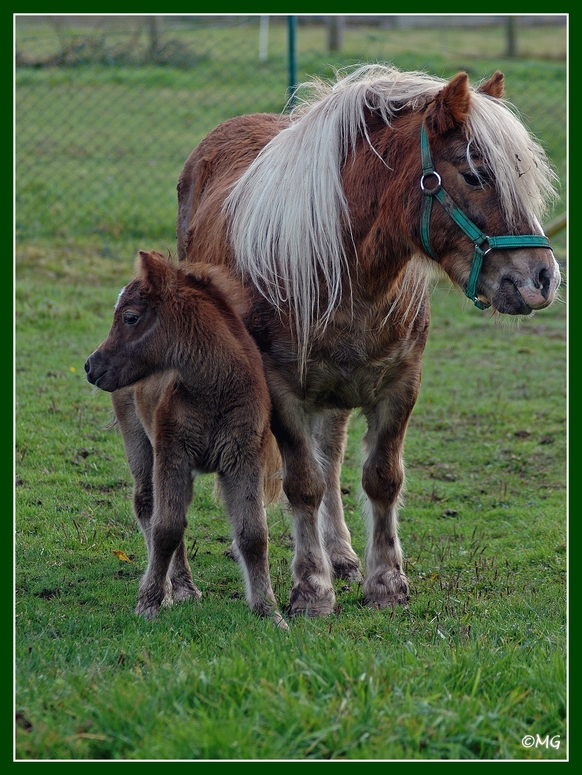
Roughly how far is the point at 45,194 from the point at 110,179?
1.15 meters

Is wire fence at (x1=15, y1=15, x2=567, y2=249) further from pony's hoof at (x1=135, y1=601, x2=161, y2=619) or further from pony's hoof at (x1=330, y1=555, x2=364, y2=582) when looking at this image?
pony's hoof at (x1=135, y1=601, x2=161, y2=619)

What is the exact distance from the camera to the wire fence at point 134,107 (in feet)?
41.4

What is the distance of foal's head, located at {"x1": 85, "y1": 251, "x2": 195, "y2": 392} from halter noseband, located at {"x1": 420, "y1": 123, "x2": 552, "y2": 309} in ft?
4.11

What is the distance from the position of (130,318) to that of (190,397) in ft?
1.69

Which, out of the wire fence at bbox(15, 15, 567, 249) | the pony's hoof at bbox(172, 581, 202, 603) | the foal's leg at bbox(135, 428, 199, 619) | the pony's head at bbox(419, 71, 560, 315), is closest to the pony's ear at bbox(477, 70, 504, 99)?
the pony's head at bbox(419, 71, 560, 315)

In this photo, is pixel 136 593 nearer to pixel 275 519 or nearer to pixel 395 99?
pixel 275 519

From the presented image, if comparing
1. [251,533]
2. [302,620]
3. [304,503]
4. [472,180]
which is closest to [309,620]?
[302,620]

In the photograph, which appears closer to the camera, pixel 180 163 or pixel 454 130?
pixel 454 130

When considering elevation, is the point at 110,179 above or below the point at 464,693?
above

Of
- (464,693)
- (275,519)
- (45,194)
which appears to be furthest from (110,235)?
(464,693)

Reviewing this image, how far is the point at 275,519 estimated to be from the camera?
6.55m

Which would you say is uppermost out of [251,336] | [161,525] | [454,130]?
[454,130]

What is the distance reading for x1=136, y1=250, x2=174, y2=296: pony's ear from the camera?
15.1 feet

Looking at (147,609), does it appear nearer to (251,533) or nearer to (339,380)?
(251,533)
